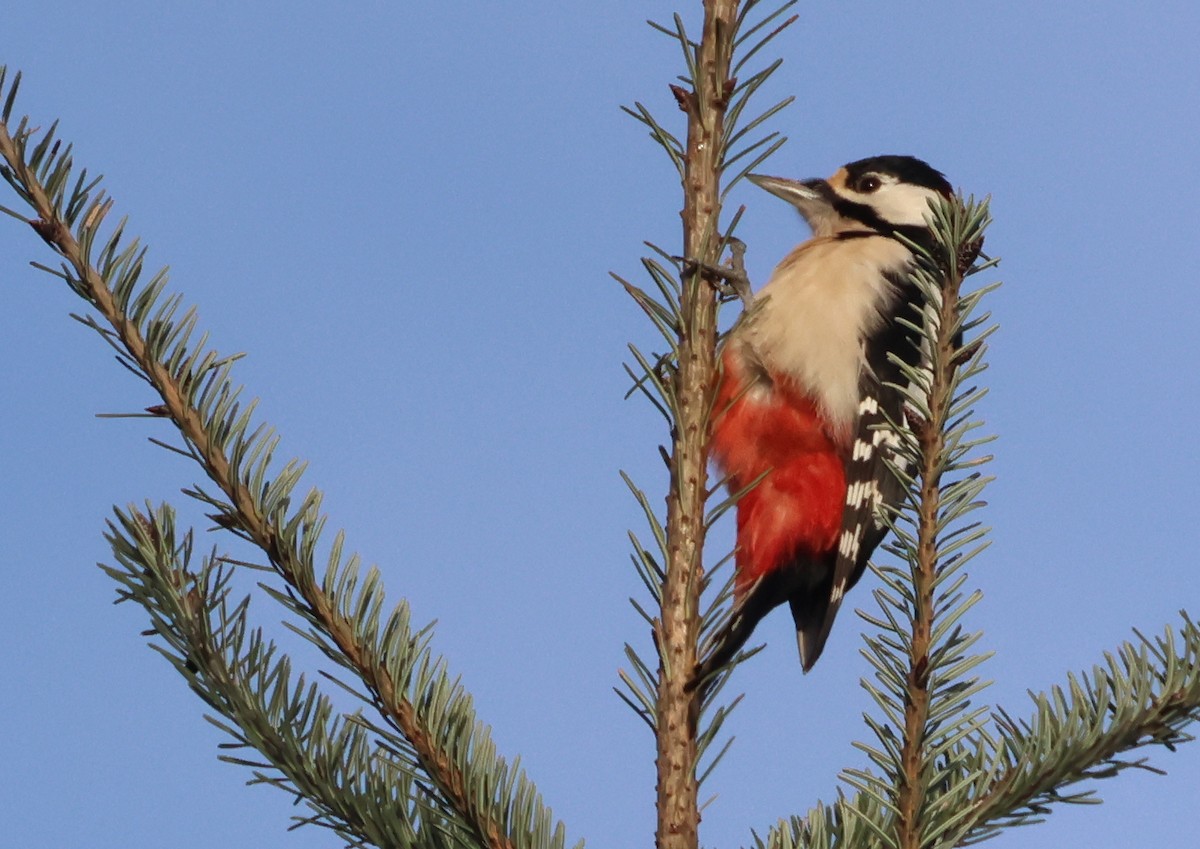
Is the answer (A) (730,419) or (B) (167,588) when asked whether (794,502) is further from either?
(B) (167,588)

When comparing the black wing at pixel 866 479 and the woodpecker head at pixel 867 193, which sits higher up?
the woodpecker head at pixel 867 193

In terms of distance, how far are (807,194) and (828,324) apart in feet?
2.88

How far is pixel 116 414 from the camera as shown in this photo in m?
1.28

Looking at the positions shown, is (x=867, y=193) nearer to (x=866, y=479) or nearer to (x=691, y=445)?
(x=866, y=479)

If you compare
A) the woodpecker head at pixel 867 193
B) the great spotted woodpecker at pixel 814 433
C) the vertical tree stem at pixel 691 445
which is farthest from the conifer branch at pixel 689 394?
the woodpecker head at pixel 867 193

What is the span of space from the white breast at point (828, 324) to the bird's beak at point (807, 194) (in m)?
0.58

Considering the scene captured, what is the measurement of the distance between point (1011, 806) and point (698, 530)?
456 mm

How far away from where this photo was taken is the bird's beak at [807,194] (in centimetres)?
353

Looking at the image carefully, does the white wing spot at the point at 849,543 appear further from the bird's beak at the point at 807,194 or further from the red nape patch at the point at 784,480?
the bird's beak at the point at 807,194

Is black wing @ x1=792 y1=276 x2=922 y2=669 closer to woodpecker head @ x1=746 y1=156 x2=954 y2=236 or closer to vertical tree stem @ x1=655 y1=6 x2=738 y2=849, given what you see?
woodpecker head @ x1=746 y1=156 x2=954 y2=236

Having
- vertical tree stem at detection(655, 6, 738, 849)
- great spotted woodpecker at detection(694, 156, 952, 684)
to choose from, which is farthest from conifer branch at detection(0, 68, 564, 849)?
great spotted woodpecker at detection(694, 156, 952, 684)

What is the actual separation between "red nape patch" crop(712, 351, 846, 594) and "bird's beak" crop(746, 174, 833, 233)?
0.95 m

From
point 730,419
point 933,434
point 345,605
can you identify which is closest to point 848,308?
point 730,419

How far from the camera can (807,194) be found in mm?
3531
